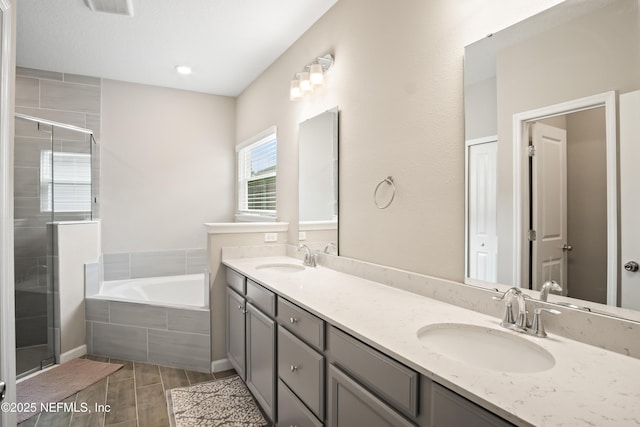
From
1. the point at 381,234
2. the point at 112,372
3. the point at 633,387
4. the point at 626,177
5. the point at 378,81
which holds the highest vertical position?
the point at 378,81

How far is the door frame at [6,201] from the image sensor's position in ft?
3.79

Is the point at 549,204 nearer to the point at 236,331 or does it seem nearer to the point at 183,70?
the point at 236,331

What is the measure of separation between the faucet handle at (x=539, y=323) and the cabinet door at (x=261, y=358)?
4.00ft

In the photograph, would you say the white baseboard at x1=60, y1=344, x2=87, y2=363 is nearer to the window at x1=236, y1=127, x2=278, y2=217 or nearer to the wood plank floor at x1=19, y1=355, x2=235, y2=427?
the wood plank floor at x1=19, y1=355, x2=235, y2=427

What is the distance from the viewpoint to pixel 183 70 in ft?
11.6

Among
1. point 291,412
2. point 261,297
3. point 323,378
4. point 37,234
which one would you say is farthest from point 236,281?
point 37,234

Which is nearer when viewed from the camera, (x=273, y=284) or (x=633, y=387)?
(x=633, y=387)

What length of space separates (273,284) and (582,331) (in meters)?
1.36

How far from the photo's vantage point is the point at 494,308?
1.35 meters

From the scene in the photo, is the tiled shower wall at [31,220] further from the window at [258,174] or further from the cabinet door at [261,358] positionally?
the cabinet door at [261,358]

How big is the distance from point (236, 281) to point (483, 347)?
174cm

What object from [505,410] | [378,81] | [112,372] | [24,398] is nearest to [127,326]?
[112,372]

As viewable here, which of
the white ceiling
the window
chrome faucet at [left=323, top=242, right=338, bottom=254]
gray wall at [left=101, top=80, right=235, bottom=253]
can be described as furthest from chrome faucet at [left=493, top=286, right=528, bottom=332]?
gray wall at [left=101, top=80, right=235, bottom=253]

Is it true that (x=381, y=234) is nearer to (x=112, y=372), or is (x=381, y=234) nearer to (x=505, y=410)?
(x=505, y=410)
